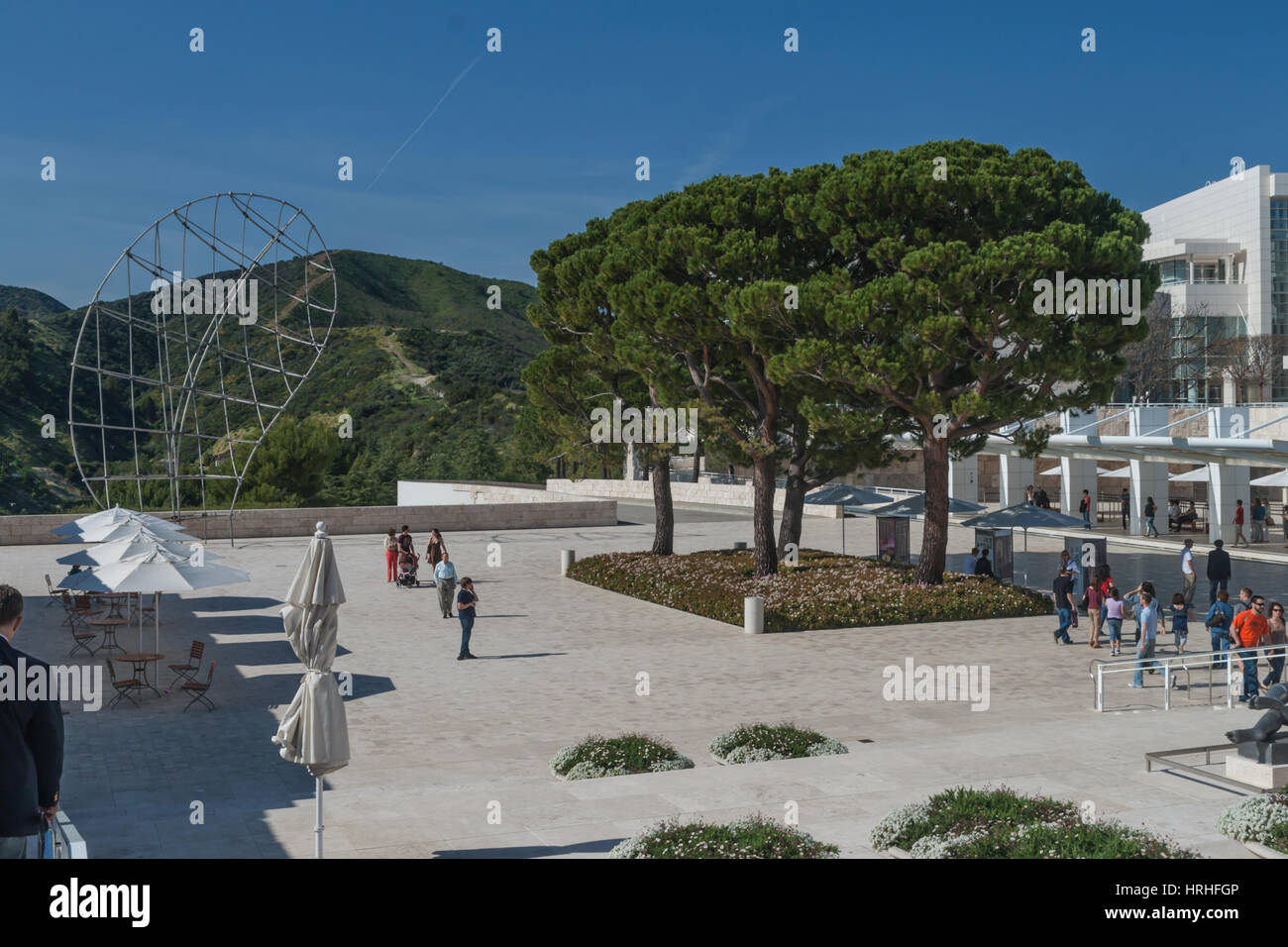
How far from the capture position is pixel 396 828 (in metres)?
9.80

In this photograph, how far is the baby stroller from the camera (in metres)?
28.3

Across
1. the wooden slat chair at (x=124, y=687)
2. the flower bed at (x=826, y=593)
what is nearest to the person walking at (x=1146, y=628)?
the flower bed at (x=826, y=593)

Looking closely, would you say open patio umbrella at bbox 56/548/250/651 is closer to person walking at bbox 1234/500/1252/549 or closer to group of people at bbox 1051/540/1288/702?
group of people at bbox 1051/540/1288/702

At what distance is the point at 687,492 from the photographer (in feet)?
189

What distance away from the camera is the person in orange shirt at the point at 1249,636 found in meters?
15.9

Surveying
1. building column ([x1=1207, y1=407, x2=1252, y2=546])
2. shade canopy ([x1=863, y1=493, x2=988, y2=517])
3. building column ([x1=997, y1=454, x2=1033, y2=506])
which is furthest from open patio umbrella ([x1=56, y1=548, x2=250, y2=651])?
building column ([x1=997, y1=454, x2=1033, y2=506])

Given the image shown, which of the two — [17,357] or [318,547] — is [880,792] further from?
[17,357]

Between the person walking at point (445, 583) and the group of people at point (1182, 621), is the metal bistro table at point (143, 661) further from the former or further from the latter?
the group of people at point (1182, 621)

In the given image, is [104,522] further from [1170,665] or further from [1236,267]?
[1236,267]

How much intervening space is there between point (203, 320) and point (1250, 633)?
103 metres

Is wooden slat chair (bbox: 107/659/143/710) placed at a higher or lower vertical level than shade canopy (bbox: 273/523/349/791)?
lower

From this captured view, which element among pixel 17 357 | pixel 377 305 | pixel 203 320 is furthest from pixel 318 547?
pixel 377 305

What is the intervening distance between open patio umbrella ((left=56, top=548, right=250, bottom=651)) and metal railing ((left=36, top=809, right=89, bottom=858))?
877cm

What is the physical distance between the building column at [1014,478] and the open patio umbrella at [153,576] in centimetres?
3590
